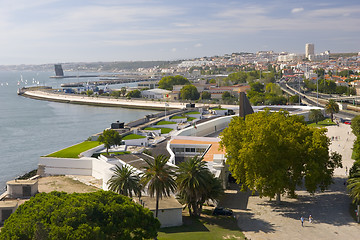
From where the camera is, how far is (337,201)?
20.0 meters

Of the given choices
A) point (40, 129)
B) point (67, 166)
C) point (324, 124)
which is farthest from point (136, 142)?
point (324, 124)

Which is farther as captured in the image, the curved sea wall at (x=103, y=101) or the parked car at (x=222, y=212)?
the curved sea wall at (x=103, y=101)

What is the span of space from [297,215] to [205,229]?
454 cm

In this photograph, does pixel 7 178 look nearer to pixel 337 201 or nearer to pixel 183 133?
pixel 183 133

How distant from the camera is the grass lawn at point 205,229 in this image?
15.8m

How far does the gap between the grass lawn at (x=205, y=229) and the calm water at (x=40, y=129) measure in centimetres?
1446

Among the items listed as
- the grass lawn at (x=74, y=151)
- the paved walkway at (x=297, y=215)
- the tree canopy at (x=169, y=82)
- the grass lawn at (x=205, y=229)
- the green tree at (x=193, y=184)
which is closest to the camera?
the grass lawn at (x=205, y=229)

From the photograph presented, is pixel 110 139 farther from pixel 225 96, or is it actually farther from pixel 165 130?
pixel 225 96

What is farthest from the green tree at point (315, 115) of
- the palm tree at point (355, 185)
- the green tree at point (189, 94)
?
the green tree at point (189, 94)

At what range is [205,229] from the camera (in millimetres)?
16641

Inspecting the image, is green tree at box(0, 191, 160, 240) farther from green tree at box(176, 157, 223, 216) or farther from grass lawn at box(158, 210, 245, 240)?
green tree at box(176, 157, 223, 216)

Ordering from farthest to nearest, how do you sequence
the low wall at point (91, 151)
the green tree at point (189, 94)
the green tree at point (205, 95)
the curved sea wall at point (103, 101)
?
the green tree at point (205, 95) < the green tree at point (189, 94) < the curved sea wall at point (103, 101) < the low wall at point (91, 151)

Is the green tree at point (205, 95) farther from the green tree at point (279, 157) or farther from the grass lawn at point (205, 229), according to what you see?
the grass lawn at point (205, 229)

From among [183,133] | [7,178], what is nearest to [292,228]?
[183,133]
